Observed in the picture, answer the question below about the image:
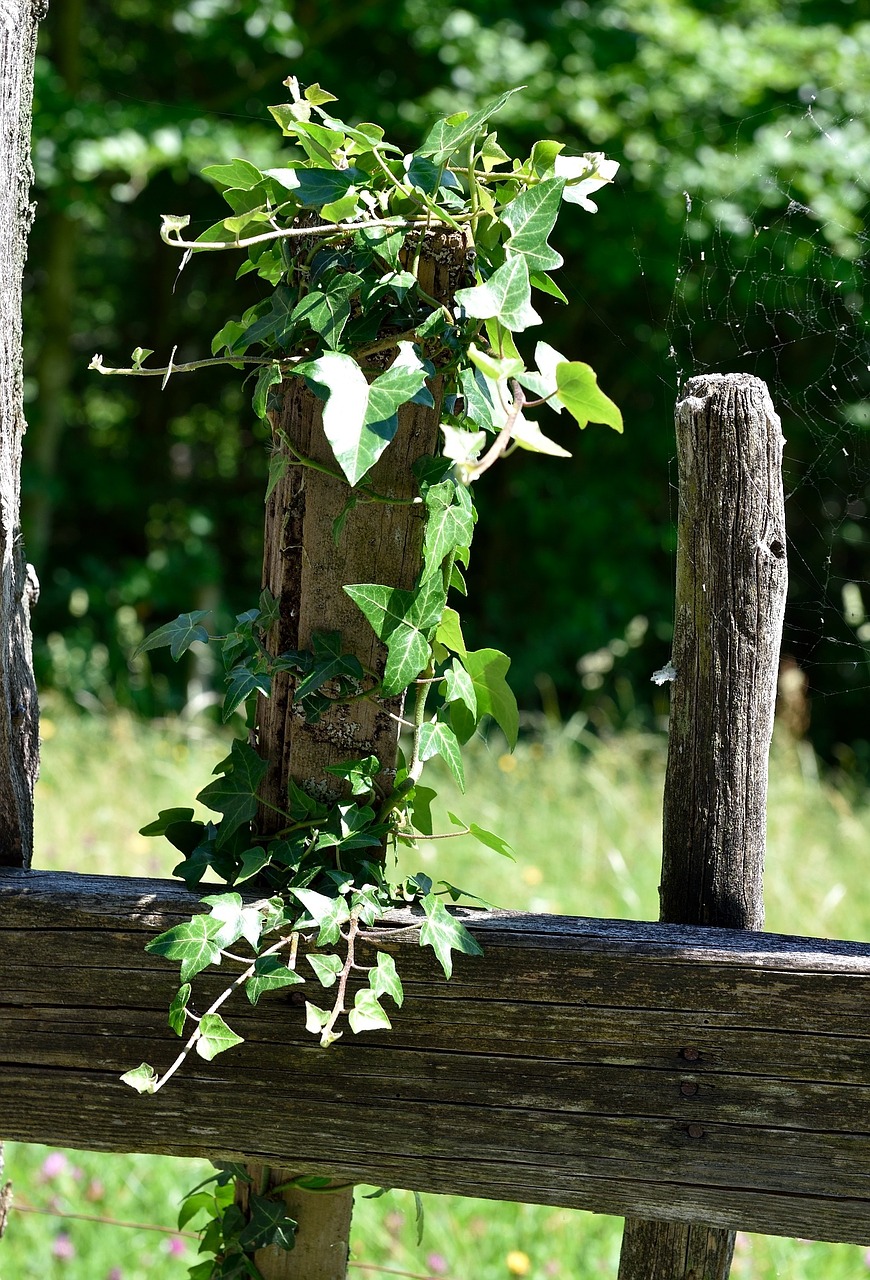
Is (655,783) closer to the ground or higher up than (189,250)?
closer to the ground

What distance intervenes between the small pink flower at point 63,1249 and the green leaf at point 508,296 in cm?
208

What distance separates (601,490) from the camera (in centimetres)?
600

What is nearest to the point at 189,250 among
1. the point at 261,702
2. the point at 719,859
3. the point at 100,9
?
the point at 261,702

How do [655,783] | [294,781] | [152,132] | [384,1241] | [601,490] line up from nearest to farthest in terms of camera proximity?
Result: 1. [294,781]
2. [384,1241]
3. [655,783]
4. [152,132]
5. [601,490]

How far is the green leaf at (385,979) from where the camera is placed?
1068mm

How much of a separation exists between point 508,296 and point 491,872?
9.09 ft

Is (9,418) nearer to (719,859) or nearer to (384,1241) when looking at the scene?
(719,859)

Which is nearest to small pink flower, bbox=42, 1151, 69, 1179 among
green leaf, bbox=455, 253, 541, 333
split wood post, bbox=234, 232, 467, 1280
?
split wood post, bbox=234, 232, 467, 1280

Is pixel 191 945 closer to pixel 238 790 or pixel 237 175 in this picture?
pixel 238 790

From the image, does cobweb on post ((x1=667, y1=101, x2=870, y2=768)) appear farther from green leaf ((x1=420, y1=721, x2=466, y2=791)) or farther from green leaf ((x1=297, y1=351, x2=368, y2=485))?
A: green leaf ((x1=297, y1=351, x2=368, y2=485))

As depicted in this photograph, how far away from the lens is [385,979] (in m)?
1.07

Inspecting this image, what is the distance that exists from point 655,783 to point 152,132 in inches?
137

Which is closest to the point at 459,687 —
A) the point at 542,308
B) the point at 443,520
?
the point at 443,520

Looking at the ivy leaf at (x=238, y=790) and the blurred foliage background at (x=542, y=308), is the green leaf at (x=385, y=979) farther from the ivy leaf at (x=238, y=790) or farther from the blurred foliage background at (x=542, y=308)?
the blurred foliage background at (x=542, y=308)
